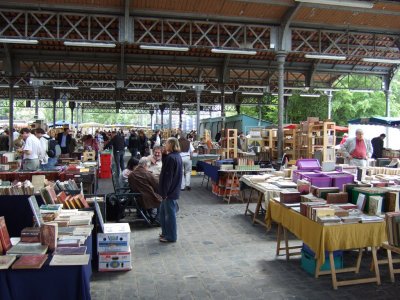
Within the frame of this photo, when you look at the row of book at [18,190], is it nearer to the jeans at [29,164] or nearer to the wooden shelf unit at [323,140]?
the jeans at [29,164]

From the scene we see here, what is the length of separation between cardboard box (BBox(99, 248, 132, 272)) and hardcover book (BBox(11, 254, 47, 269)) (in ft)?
5.52

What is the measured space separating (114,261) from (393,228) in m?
2.95

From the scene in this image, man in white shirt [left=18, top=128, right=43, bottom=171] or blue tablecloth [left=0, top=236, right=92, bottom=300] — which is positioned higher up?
man in white shirt [left=18, top=128, right=43, bottom=171]

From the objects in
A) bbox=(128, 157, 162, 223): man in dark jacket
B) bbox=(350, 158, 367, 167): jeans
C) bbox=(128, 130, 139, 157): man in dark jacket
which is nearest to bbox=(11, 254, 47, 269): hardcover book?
bbox=(128, 157, 162, 223): man in dark jacket

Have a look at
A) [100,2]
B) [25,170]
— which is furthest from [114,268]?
[100,2]

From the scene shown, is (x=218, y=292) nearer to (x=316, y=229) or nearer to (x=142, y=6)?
(x=316, y=229)

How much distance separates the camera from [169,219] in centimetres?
605

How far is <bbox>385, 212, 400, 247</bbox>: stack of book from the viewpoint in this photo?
3.97 m

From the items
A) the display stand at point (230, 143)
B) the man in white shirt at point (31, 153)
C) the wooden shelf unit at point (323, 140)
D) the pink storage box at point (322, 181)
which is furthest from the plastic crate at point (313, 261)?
the display stand at point (230, 143)

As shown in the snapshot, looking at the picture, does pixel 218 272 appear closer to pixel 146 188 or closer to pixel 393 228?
pixel 393 228

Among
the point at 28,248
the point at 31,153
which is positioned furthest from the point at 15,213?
the point at 31,153

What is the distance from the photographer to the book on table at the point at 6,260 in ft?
9.62

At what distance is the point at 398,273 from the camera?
4.80 metres

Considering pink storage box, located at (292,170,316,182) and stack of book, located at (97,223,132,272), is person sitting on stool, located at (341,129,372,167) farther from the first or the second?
stack of book, located at (97,223,132,272)
